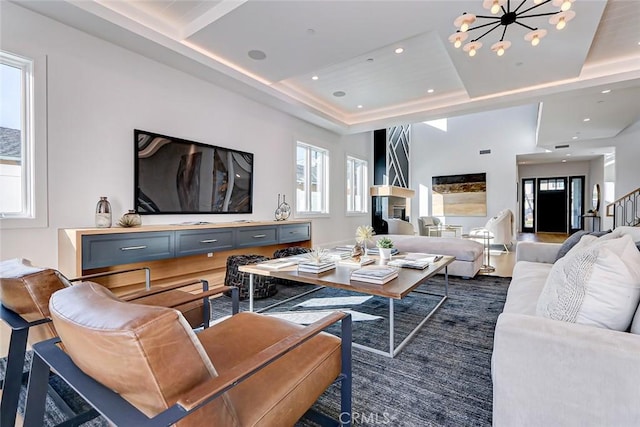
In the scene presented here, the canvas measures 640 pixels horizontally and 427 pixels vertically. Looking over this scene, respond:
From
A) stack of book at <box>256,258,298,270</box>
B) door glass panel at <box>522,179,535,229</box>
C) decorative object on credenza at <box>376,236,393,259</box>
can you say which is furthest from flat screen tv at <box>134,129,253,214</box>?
door glass panel at <box>522,179,535,229</box>

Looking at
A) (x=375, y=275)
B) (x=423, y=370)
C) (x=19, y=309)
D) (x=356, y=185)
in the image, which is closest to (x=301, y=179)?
(x=356, y=185)

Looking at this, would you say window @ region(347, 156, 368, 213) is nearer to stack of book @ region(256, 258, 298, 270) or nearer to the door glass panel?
stack of book @ region(256, 258, 298, 270)

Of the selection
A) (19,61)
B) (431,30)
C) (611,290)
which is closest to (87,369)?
(611,290)

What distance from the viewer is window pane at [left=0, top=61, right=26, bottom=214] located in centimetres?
254

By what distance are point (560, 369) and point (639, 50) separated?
4.92 metres

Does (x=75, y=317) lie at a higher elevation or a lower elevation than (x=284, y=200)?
lower

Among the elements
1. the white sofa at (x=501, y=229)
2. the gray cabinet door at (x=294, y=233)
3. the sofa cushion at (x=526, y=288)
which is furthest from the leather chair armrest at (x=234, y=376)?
the white sofa at (x=501, y=229)

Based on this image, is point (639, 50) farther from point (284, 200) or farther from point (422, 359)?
point (284, 200)

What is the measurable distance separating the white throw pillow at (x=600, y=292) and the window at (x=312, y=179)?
16.0 feet

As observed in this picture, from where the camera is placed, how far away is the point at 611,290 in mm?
1137

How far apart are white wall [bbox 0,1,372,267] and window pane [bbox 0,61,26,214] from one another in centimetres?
18

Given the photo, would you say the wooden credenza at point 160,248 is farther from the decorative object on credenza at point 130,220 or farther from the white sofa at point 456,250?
the white sofa at point 456,250

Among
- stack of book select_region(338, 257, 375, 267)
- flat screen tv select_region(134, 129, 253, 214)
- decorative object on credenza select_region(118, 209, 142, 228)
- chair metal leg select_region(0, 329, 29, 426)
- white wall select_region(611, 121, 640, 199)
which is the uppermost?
white wall select_region(611, 121, 640, 199)

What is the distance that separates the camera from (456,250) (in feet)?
13.3
